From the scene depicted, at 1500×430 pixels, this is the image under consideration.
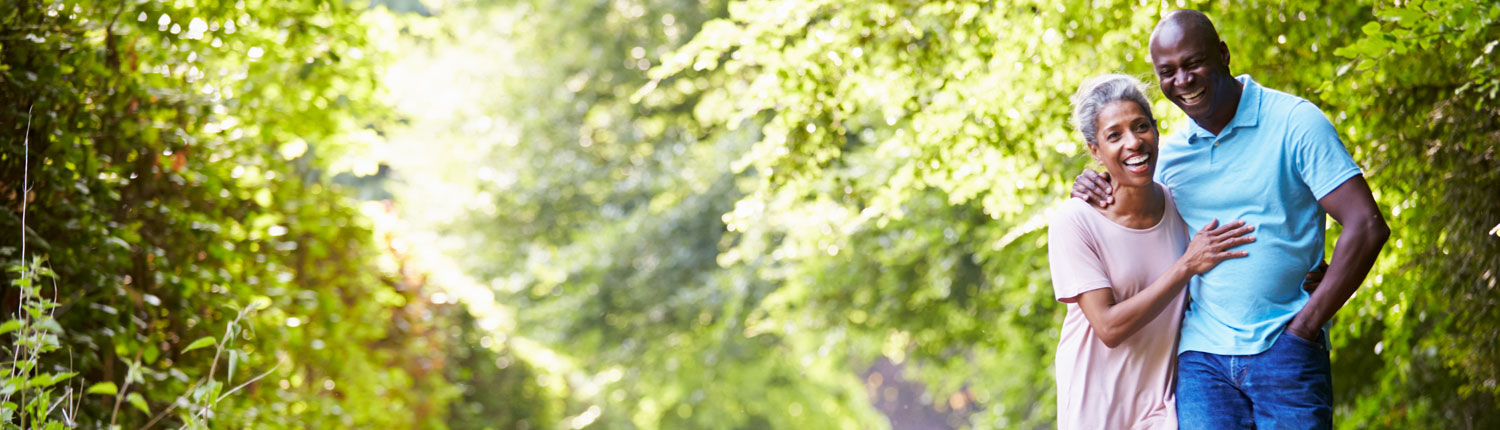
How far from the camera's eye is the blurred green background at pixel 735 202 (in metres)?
3.72

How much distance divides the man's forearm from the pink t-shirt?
13.2 inches

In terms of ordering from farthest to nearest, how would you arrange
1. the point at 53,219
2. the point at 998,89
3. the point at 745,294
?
the point at 745,294, the point at 998,89, the point at 53,219

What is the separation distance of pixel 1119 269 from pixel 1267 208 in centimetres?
32

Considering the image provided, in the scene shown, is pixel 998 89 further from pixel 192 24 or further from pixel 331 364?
pixel 331 364

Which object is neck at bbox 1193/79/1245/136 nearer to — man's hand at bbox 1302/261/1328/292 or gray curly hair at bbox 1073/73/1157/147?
gray curly hair at bbox 1073/73/1157/147

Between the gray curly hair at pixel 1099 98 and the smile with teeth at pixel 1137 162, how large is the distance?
92mm

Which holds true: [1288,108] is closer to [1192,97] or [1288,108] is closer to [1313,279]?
[1192,97]

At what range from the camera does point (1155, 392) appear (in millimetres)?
2898

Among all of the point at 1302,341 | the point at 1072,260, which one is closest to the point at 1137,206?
the point at 1072,260

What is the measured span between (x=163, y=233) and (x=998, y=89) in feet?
9.83

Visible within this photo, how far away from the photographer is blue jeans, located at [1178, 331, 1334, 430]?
105 inches

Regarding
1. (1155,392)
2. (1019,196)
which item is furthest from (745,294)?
(1155,392)

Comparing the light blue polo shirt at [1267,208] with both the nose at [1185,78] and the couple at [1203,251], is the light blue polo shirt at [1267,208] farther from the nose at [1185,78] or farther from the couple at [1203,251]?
the nose at [1185,78]

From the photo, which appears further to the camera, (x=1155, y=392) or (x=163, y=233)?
(x=163, y=233)
